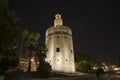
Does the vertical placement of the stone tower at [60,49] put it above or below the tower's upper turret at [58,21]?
below

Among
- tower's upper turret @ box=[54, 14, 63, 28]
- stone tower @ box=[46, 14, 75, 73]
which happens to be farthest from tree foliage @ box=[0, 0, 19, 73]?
tower's upper turret @ box=[54, 14, 63, 28]

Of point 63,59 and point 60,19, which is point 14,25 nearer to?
point 63,59

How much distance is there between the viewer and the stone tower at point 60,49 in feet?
165

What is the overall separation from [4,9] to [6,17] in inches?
34.5

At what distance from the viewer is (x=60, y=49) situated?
51.6 meters

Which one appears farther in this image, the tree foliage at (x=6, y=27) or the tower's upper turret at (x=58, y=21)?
the tower's upper turret at (x=58, y=21)

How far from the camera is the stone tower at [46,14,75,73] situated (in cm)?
5041

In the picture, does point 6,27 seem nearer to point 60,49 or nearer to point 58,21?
point 60,49

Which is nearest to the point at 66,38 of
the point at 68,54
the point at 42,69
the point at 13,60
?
the point at 68,54

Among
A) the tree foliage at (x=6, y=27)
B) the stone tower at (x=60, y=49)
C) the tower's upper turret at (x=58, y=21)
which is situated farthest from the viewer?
the tower's upper turret at (x=58, y=21)

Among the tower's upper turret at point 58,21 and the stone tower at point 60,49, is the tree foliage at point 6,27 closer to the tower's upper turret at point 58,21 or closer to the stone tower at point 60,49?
the stone tower at point 60,49

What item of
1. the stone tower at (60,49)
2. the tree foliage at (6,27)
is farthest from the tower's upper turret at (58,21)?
the tree foliage at (6,27)

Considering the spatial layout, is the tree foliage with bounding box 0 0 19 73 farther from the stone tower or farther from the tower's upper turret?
the tower's upper turret

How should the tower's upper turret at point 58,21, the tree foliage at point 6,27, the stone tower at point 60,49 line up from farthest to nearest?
the tower's upper turret at point 58,21 → the stone tower at point 60,49 → the tree foliage at point 6,27
